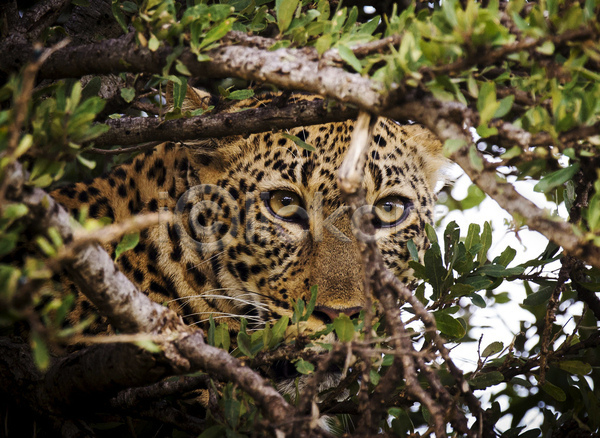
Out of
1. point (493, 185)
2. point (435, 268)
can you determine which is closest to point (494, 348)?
point (435, 268)

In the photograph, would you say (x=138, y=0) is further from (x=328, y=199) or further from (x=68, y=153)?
(x=328, y=199)

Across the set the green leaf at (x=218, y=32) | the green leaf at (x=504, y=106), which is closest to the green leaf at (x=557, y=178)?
the green leaf at (x=504, y=106)

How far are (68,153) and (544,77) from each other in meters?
1.37

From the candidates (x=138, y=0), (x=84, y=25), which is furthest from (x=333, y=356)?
(x=84, y=25)

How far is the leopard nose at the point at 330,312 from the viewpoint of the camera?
3.09m

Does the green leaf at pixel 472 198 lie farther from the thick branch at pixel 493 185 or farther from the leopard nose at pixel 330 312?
the thick branch at pixel 493 185

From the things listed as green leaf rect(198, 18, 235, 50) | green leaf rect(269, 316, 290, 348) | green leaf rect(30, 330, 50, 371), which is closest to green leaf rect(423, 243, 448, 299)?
green leaf rect(269, 316, 290, 348)

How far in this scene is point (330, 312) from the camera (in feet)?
10.2

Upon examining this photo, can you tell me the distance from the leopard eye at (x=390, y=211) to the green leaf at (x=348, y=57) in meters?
1.99

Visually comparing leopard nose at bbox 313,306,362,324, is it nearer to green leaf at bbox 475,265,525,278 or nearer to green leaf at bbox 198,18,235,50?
green leaf at bbox 475,265,525,278

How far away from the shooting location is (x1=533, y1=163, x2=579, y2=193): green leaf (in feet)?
5.48

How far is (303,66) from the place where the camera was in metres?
1.81

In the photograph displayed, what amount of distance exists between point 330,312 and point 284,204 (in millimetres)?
779

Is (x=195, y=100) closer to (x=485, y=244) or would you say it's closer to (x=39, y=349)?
(x=485, y=244)
